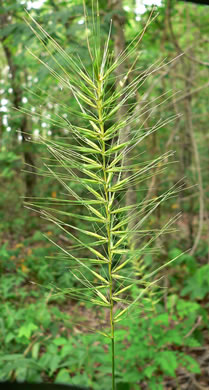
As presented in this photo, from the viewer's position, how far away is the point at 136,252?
39 cm

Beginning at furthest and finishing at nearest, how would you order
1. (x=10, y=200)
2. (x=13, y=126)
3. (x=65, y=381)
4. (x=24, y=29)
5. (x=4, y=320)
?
(x=10, y=200), (x=13, y=126), (x=4, y=320), (x=24, y=29), (x=65, y=381)

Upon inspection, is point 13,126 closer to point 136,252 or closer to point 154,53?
point 154,53

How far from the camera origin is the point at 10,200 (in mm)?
5309

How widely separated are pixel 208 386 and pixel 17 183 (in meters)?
3.89

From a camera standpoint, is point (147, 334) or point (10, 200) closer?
point (147, 334)

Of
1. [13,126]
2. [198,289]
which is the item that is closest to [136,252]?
[198,289]

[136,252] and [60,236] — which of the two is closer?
[136,252]

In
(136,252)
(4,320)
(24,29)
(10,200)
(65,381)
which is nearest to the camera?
(136,252)

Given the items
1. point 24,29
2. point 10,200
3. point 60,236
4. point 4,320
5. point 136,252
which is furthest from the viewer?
point 10,200

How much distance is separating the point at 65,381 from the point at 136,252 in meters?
1.71

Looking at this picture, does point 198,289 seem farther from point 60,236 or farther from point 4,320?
point 60,236

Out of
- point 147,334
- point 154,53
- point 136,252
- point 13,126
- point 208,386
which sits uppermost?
point 154,53

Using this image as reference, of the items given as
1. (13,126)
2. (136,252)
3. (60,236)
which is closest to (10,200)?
(60,236)

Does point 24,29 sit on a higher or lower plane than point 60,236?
higher
